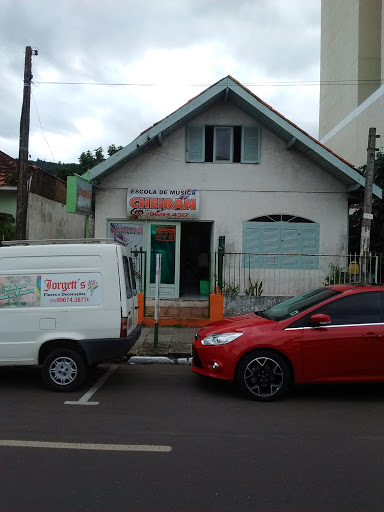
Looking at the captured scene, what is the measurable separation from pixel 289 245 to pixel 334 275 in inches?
56.6

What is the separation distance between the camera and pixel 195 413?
549 cm

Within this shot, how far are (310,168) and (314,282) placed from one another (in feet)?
10.2

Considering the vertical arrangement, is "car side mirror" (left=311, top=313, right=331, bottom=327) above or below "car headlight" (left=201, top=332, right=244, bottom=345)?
above

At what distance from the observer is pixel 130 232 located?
12898 mm

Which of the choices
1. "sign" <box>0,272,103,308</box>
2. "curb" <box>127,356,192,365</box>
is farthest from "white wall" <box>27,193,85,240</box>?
"sign" <box>0,272,103,308</box>

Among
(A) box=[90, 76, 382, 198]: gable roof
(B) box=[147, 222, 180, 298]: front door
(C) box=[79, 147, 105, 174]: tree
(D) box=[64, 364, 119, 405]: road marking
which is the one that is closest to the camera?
(D) box=[64, 364, 119, 405]: road marking

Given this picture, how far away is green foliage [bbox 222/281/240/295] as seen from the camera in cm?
1202

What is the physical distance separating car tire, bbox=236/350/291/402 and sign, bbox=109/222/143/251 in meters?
7.40

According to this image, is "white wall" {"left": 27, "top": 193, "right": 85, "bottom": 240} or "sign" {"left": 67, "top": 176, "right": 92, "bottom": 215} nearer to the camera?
"sign" {"left": 67, "top": 176, "right": 92, "bottom": 215}

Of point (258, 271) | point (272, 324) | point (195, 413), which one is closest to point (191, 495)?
point (195, 413)

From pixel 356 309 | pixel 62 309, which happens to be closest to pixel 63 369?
pixel 62 309

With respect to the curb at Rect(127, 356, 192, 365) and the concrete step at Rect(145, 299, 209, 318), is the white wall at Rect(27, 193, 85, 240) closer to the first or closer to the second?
the concrete step at Rect(145, 299, 209, 318)

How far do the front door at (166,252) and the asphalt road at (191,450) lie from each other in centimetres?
624

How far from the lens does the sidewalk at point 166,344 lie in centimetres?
855
